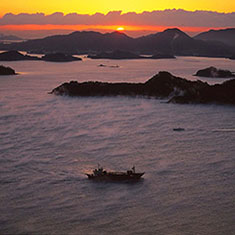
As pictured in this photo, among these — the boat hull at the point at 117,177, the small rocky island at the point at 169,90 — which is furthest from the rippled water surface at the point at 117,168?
the small rocky island at the point at 169,90

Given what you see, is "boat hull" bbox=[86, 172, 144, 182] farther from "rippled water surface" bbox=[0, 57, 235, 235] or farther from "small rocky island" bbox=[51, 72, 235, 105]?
"small rocky island" bbox=[51, 72, 235, 105]

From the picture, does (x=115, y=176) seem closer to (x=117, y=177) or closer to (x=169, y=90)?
(x=117, y=177)

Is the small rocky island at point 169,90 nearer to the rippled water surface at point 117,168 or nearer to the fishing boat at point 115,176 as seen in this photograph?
the rippled water surface at point 117,168

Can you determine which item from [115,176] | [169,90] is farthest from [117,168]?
[169,90]

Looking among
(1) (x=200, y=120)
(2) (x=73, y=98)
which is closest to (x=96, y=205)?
(1) (x=200, y=120)

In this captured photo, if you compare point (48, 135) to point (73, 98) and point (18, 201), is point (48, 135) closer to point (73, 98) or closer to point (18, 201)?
point (18, 201)

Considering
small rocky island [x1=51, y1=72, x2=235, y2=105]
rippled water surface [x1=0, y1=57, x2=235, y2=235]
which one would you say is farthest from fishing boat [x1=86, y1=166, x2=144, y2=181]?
small rocky island [x1=51, y1=72, x2=235, y2=105]

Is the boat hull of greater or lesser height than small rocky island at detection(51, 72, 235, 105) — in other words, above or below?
below
